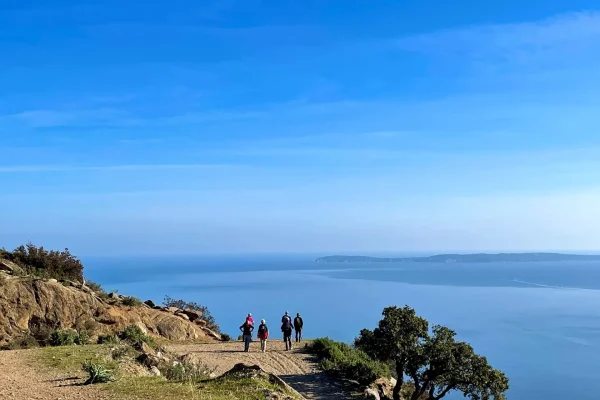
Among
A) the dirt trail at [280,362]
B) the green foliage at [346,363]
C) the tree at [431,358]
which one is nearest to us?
the dirt trail at [280,362]

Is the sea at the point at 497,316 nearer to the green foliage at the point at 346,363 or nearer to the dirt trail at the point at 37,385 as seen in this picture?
the green foliage at the point at 346,363

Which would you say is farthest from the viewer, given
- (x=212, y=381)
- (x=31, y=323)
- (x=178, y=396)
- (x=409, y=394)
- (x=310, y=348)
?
(x=310, y=348)

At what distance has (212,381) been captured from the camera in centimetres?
1174

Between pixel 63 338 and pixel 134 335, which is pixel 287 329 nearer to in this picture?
pixel 134 335

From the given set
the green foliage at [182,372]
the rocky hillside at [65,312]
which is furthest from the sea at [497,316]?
the green foliage at [182,372]

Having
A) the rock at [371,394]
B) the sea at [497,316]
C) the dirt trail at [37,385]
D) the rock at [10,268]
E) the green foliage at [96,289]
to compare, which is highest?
the rock at [10,268]

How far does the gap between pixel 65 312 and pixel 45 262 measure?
4995 mm

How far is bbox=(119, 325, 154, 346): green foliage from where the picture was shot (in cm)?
1956

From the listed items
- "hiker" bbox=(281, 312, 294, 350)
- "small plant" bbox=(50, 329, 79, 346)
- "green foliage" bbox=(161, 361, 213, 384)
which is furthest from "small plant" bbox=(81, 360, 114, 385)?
"hiker" bbox=(281, 312, 294, 350)

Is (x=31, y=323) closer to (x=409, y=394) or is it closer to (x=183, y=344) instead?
(x=183, y=344)

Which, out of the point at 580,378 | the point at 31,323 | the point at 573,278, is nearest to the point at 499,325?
the point at 580,378

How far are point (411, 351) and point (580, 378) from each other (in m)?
45.2

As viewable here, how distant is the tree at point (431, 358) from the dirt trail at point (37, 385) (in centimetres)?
1030

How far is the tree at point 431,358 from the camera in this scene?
16859 mm
